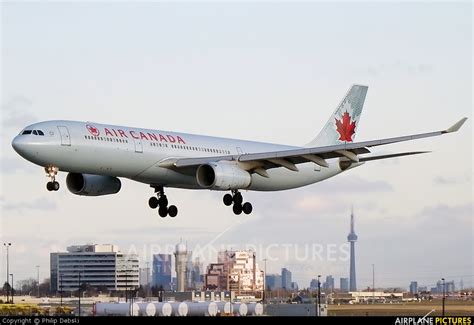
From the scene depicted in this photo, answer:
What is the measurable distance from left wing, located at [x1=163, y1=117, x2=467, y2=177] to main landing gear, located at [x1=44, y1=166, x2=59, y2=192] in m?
6.83

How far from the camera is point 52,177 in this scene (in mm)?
66125

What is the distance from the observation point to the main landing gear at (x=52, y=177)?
65.5m

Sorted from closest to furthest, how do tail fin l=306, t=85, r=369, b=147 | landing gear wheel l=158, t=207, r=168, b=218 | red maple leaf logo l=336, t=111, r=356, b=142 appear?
landing gear wheel l=158, t=207, r=168, b=218, tail fin l=306, t=85, r=369, b=147, red maple leaf logo l=336, t=111, r=356, b=142

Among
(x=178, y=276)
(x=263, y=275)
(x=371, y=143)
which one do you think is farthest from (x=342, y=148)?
(x=178, y=276)

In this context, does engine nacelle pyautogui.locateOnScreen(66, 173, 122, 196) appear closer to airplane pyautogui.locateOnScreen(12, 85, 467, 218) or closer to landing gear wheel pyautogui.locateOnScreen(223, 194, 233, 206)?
airplane pyautogui.locateOnScreen(12, 85, 467, 218)

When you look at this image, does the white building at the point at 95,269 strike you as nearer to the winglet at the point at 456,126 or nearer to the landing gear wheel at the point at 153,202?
the landing gear wheel at the point at 153,202

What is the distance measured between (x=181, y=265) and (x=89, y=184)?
44.1ft

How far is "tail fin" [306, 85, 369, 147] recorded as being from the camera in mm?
86575

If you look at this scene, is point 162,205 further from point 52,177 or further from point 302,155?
point 52,177

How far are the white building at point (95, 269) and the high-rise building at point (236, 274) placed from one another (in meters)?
6.11

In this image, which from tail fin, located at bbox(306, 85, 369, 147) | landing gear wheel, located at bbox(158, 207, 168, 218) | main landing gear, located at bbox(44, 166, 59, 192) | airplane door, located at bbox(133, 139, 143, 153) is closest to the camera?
main landing gear, located at bbox(44, 166, 59, 192)

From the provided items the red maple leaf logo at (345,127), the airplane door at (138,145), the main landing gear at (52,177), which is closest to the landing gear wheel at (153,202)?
the airplane door at (138,145)

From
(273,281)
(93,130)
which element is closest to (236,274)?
(273,281)

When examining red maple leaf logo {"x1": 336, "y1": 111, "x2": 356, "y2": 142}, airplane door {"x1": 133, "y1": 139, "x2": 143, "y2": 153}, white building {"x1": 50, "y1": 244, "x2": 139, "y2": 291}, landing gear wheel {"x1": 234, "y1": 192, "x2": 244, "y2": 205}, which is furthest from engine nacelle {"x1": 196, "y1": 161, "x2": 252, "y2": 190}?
white building {"x1": 50, "y1": 244, "x2": 139, "y2": 291}
